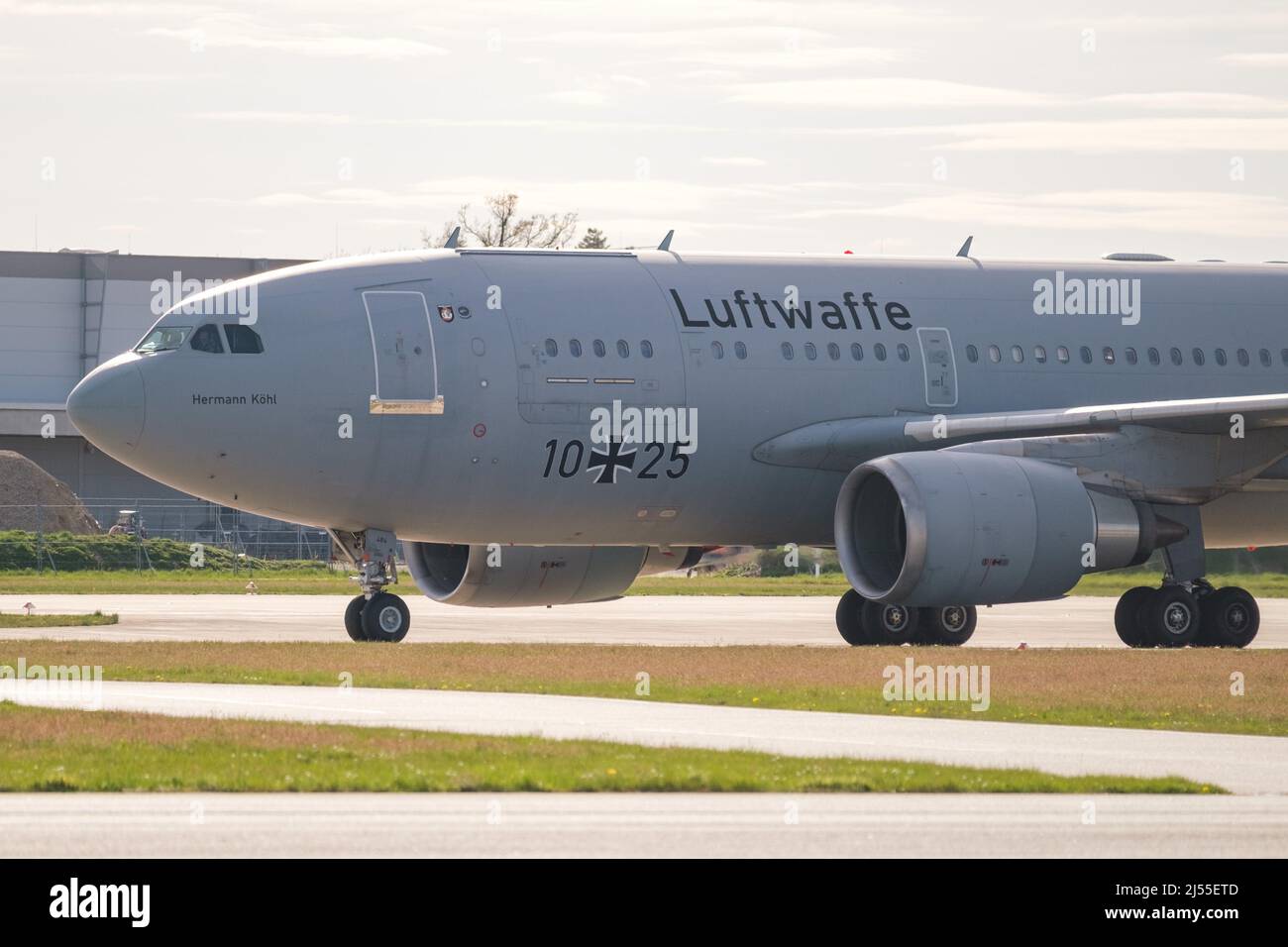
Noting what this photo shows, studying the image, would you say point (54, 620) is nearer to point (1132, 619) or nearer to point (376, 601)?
point (376, 601)

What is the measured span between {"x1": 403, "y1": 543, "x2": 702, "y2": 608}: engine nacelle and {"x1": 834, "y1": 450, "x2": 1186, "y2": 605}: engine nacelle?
3.95 meters

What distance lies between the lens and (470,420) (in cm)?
2502

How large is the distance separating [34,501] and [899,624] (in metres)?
40.5

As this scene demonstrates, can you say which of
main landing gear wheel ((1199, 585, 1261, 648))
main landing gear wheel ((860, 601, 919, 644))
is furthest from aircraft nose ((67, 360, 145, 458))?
main landing gear wheel ((1199, 585, 1261, 648))

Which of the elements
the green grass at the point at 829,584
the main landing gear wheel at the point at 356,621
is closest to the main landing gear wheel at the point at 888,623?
the main landing gear wheel at the point at 356,621

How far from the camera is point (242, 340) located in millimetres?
24422

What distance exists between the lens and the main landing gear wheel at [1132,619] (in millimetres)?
27156

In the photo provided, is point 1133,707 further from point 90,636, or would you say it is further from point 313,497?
point 90,636

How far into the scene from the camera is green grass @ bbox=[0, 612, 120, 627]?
28.8 meters

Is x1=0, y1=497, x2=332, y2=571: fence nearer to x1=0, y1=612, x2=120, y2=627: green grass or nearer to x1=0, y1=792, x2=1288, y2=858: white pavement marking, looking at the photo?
x1=0, y1=612, x2=120, y2=627: green grass

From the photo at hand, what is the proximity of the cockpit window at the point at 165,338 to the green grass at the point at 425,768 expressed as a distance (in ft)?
33.0

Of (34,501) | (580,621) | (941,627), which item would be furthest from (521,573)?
(34,501)

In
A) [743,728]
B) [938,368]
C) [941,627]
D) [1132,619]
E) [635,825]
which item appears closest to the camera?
[635,825]
